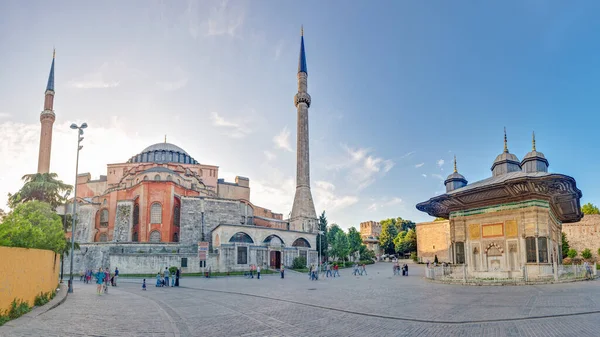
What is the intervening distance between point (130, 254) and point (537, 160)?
113 feet

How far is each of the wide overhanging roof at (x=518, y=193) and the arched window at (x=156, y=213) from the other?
103 ft

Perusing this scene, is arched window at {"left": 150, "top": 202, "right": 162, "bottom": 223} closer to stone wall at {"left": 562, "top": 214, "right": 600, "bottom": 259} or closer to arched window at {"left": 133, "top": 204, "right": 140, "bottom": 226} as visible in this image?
arched window at {"left": 133, "top": 204, "right": 140, "bottom": 226}

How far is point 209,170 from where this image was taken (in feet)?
213

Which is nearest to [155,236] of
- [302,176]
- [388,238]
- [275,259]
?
[275,259]

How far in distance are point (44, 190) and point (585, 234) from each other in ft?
187

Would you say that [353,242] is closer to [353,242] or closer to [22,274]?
[353,242]

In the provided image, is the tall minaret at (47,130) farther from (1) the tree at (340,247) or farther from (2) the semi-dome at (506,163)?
(2) the semi-dome at (506,163)

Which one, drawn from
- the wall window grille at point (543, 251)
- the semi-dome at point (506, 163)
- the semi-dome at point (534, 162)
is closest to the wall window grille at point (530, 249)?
the wall window grille at point (543, 251)

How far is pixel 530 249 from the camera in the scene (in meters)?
21.0

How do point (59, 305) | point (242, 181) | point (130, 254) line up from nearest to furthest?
point (59, 305) < point (130, 254) < point (242, 181)

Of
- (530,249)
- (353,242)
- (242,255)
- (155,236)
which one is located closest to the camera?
(530,249)

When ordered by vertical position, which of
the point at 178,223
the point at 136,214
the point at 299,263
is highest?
the point at 136,214

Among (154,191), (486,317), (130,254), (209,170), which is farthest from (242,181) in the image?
(486,317)

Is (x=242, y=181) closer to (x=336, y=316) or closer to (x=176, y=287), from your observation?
(x=176, y=287)
